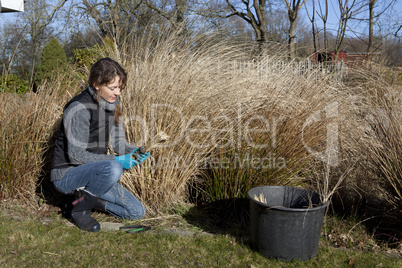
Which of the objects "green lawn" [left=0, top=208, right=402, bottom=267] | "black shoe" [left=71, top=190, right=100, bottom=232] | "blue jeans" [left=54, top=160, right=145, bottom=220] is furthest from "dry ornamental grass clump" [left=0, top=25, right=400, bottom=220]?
"green lawn" [left=0, top=208, right=402, bottom=267]

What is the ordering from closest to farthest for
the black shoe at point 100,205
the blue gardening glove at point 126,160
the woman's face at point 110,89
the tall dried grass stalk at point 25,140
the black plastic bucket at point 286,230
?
the black plastic bucket at point 286,230
the woman's face at point 110,89
the blue gardening glove at point 126,160
the black shoe at point 100,205
the tall dried grass stalk at point 25,140

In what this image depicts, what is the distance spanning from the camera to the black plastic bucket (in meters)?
2.22

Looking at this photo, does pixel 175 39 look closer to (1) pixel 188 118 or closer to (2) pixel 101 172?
(1) pixel 188 118

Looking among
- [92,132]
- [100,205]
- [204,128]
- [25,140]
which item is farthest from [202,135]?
[25,140]

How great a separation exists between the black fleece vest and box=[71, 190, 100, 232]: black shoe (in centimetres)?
29

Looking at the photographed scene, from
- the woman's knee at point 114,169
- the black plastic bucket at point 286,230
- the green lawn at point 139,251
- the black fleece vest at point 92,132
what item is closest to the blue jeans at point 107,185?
the woman's knee at point 114,169

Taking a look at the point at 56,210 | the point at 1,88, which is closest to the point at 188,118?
the point at 56,210

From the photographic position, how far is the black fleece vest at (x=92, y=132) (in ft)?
8.88

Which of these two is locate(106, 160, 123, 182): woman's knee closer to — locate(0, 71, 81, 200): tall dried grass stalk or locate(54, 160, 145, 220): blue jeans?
locate(54, 160, 145, 220): blue jeans

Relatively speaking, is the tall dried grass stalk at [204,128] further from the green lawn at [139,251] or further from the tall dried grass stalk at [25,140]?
the tall dried grass stalk at [25,140]

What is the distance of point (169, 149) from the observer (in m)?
3.07

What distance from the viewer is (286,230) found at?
225cm

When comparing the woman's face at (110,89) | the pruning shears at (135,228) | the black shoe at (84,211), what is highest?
the woman's face at (110,89)

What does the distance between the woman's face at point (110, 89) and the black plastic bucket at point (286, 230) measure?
1.31 m
